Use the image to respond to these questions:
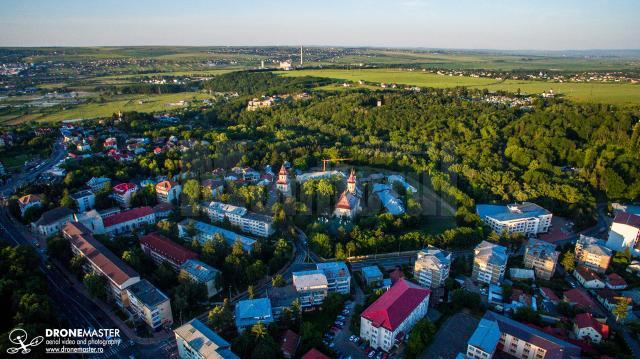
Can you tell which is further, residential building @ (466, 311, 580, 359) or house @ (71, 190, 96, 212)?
house @ (71, 190, 96, 212)

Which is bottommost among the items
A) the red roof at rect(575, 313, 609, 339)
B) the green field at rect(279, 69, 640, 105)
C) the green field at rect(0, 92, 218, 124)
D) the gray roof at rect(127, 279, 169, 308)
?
the red roof at rect(575, 313, 609, 339)

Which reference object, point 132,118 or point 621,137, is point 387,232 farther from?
point 132,118

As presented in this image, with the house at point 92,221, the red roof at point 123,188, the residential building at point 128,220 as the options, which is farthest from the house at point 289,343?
the red roof at point 123,188

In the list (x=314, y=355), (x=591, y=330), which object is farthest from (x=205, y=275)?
(x=591, y=330)

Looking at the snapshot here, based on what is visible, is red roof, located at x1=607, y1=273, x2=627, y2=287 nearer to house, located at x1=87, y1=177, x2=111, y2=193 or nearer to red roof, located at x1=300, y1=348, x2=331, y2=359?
red roof, located at x1=300, y1=348, x2=331, y2=359

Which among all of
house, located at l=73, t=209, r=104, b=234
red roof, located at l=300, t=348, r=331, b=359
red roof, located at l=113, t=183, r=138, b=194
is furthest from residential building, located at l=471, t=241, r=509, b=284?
red roof, located at l=113, t=183, r=138, b=194

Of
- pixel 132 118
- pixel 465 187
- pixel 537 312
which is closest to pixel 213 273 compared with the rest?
pixel 537 312
